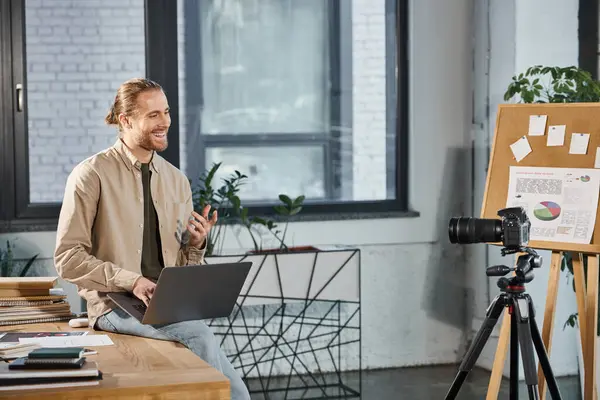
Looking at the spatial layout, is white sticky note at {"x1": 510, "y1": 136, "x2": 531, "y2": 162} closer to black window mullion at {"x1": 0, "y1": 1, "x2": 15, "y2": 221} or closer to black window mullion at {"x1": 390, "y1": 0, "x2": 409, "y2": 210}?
black window mullion at {"x1": 390, "y1": 0, "x2": 409, "y2": 210}

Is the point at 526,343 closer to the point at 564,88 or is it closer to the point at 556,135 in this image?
the point at 556,135

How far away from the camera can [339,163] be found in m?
5.71

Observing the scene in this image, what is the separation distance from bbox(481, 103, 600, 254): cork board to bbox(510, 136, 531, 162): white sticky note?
14 millimetres

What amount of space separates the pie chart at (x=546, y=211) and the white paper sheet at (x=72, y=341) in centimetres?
188

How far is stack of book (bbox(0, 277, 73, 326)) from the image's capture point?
11.4 ft

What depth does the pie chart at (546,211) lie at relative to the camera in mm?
4004

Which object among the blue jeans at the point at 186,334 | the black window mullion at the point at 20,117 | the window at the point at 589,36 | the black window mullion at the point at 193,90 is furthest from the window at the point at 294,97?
the blue jeans at the point at 186,334

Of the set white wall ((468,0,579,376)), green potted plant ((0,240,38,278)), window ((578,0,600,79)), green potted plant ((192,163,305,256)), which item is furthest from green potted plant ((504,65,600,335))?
green potted plant ((0,240,38,278))

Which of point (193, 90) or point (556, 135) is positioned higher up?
point (193, 90)

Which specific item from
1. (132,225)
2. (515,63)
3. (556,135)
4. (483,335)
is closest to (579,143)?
(556,135)

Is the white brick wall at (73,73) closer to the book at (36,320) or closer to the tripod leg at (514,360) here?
the book at (36,320)

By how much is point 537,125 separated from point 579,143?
0.68 ft

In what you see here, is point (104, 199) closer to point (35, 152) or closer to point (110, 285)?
point (110, 285)

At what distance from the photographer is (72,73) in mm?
5203
